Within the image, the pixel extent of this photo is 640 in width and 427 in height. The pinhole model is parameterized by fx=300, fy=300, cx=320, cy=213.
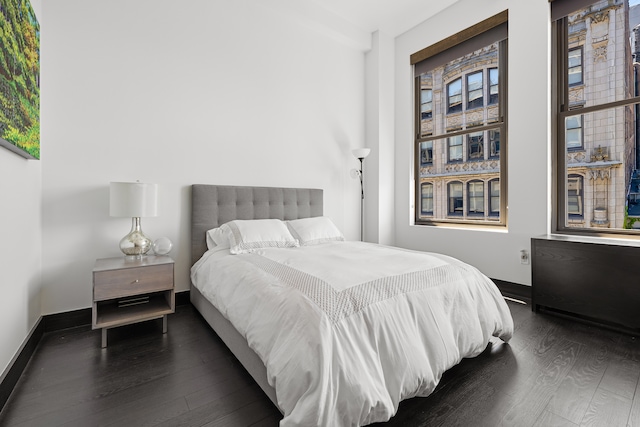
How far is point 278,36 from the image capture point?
11.2 feet

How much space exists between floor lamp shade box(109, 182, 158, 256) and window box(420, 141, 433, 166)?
129 inches

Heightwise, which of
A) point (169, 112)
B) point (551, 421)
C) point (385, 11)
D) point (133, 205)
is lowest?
point (551, 421)

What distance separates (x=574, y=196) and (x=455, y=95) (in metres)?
1.77

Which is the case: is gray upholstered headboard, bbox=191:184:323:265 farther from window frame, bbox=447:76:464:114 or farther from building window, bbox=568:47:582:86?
building window, bbox=568:47:582:86

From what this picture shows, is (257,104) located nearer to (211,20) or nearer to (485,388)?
(211,20)

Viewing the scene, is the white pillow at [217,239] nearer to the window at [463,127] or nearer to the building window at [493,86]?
the window at [463,127]

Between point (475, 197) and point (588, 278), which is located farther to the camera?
point (475, 197)

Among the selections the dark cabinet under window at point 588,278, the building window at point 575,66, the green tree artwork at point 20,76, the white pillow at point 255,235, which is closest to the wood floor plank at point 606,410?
the dark cabinet under window at point 588,278

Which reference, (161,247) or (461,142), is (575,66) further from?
(161,247)

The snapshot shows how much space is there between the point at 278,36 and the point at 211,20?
2.48 ft

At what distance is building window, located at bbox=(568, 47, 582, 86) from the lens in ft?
9.20

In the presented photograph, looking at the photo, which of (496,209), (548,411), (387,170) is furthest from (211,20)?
(548,411)

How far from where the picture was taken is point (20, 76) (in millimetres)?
1710

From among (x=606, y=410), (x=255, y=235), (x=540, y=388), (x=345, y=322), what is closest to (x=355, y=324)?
(x=345, y=322)
